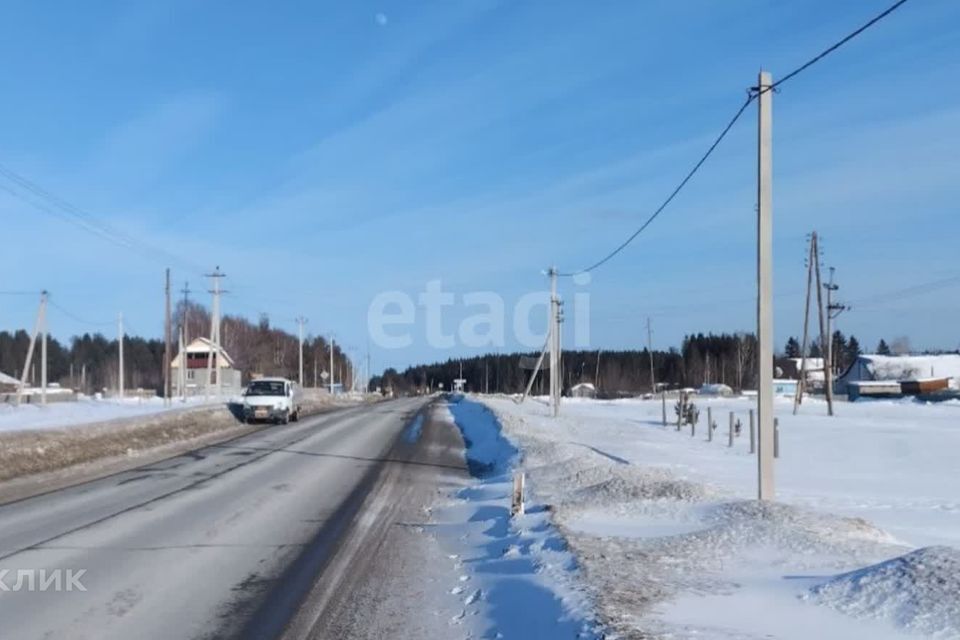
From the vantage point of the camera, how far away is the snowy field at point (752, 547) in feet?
22.7

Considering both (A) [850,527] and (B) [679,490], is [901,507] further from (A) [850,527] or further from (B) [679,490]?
(A) [850,527]

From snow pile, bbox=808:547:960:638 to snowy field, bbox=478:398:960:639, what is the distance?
0.01 meters

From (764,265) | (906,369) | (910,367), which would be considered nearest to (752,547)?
(764,265)

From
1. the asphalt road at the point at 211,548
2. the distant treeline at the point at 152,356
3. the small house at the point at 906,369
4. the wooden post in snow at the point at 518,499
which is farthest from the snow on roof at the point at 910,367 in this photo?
the wooden post in snow at the point at 518,499

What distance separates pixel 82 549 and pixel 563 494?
24.1ft

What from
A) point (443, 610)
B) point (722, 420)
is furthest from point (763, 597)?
point (722, 420)

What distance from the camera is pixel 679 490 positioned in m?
14.4

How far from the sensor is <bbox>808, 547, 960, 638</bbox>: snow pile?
21.8 feet

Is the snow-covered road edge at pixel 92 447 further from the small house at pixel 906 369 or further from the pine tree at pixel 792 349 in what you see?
the pine tree at pixel 792 349

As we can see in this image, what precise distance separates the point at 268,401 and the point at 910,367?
104172 mm

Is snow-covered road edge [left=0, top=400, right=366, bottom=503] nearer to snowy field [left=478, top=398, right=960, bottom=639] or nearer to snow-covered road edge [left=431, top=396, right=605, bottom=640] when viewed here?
snow-covered road edge [left=431, top=396, right=605, bottom=640]

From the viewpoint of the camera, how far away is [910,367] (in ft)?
411

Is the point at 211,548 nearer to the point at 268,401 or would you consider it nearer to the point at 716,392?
the point at 268,401

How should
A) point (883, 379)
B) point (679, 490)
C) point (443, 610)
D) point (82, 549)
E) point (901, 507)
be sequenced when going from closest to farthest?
point (443, 610), point (82, 549), point (679, 490), point (901, 507), point (883, 379)
